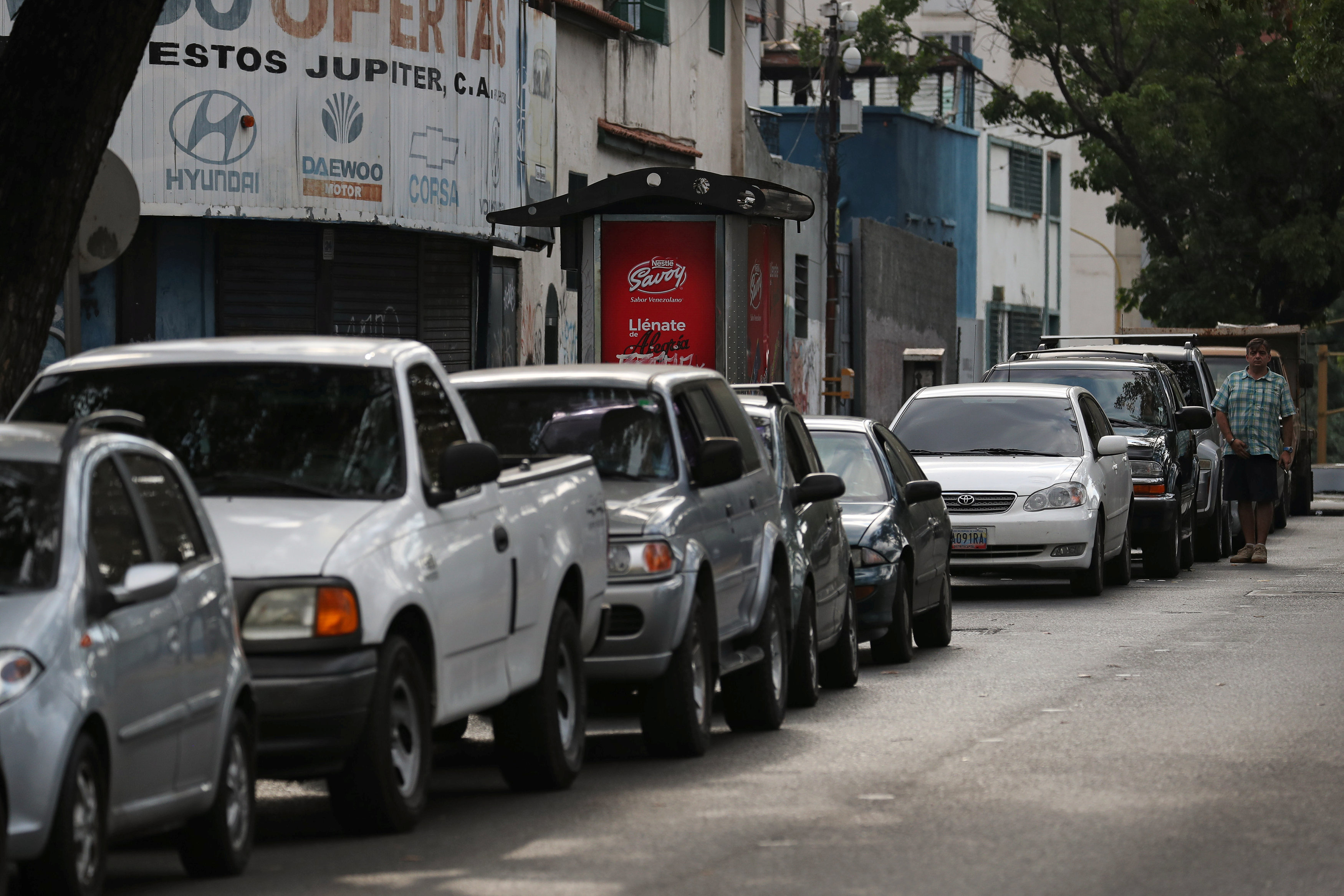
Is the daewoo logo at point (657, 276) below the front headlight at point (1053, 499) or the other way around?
the other way around

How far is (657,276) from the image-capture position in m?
20.2

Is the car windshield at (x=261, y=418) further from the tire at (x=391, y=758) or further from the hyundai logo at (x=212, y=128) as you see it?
the hyundai logo at (x=212, y=128)

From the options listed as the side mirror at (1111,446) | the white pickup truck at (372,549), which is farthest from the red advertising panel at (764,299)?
the white pickup truck at (372,549)

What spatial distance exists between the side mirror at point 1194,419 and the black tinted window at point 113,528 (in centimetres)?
1587

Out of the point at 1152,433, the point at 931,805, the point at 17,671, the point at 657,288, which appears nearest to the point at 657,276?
the point at 657,288

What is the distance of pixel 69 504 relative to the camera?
661 cm

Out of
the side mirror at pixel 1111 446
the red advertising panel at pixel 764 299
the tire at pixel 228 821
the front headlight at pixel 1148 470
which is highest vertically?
the red advertising panel at pixel 764 299

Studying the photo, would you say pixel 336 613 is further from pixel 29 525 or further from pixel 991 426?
pixel 991 426

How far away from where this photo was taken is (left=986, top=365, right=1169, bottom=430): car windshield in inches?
880

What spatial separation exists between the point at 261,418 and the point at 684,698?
239 cm

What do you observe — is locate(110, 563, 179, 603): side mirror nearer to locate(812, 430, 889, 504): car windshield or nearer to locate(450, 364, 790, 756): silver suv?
locate(450, 364, 790, 756): silver suv

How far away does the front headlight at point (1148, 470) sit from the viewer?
70.1 ft

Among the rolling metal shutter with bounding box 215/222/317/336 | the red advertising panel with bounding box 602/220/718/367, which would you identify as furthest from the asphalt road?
the rolling metal shutter with bounding box 215/222/317/336

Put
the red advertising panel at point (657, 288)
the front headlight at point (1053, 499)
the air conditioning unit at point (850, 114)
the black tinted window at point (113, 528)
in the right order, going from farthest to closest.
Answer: the air conditioning unit at point (850, 114) < the red advertising panel at point (657, 288) < the front headlight at point (1053, 499) < the black tinted window at point (113, 528)
